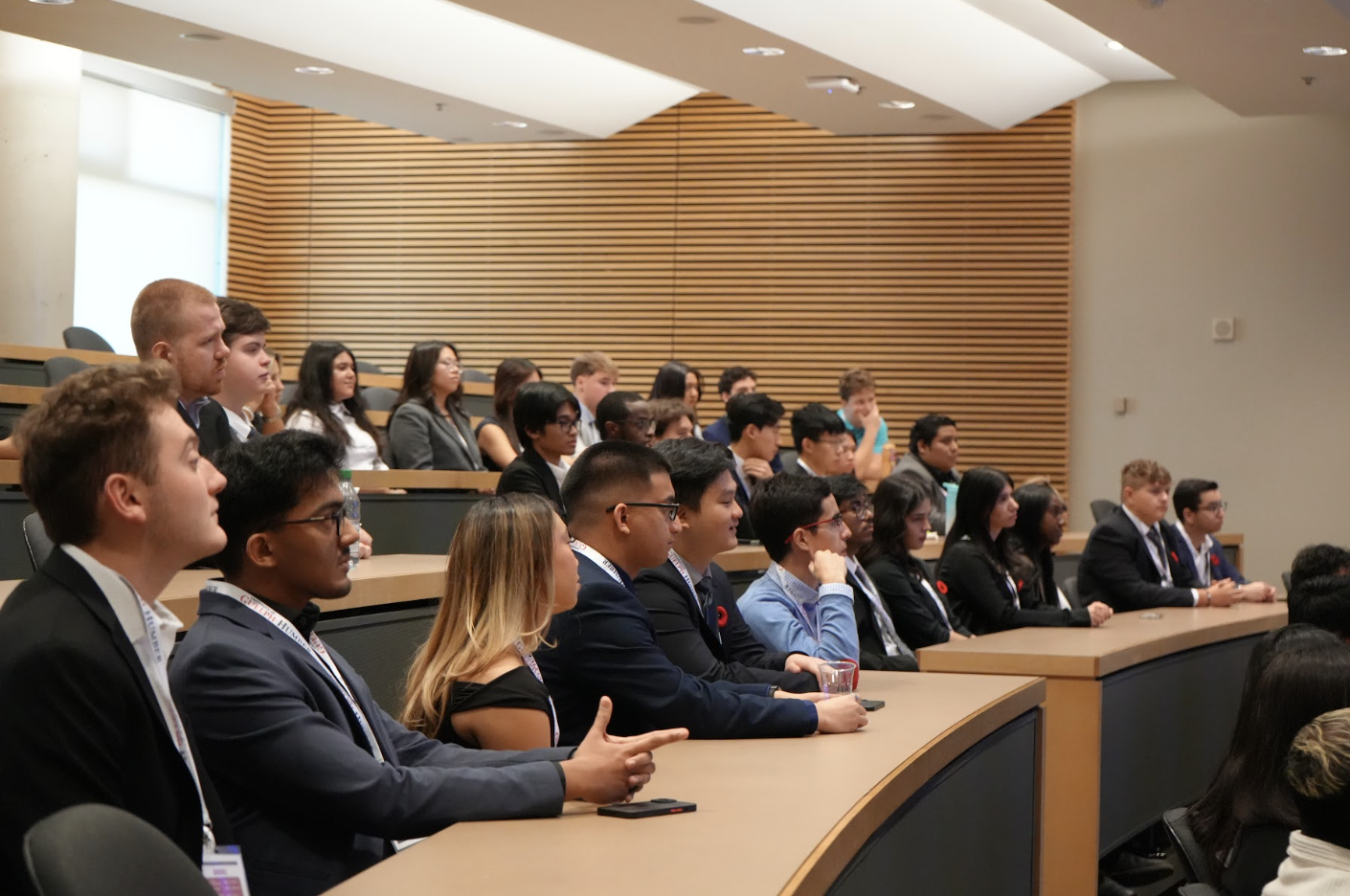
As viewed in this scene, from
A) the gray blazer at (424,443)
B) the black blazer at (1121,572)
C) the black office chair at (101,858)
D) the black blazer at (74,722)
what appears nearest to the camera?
the black office chair at (101,858)

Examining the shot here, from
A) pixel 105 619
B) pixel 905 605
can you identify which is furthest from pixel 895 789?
pixel 905 605

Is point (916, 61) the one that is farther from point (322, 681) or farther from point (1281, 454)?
point (322, 681)

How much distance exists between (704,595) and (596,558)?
0.68 metres

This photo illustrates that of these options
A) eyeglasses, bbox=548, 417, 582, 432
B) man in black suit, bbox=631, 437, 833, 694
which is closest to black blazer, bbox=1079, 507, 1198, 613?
eyeglasses, bbox=548, 417, 582, 432

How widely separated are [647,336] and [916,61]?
→ 3483 millimetres

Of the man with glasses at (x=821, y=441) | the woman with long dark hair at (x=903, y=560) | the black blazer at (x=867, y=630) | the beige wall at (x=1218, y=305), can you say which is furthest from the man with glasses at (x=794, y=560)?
the beige wall at (x=1218, y=305)

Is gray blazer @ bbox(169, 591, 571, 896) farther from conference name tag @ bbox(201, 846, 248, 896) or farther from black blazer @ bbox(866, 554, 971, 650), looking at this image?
black blazer @ bbox(866, 554, 971, 650)

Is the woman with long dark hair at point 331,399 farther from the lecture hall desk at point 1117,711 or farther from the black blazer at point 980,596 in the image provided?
the lecture hall desk at point 1117,711

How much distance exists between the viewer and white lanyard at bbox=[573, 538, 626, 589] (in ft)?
10.0

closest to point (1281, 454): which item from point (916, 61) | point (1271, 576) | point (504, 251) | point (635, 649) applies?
point (1271, 576)

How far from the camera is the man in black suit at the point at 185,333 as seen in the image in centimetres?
370

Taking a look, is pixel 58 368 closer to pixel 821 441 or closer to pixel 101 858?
pixel 821 441

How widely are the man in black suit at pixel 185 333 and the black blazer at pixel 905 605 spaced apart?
2.35 meters

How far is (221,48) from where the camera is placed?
8.21 meters
